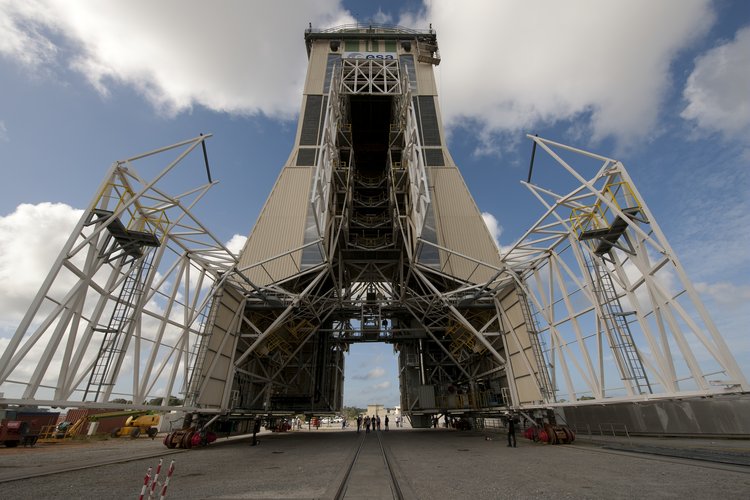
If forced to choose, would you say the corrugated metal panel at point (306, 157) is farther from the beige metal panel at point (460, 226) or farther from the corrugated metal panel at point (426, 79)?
the corrugated metal panel at point (426, 79)

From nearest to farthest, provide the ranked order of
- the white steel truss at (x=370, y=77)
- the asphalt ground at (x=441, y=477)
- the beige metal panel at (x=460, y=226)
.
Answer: the asphalt ground at (x=441, y=477)
the beige metal panel at (x=460, y=226)
the white steel truss at (x=370, y=77)

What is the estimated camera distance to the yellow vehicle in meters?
29.3

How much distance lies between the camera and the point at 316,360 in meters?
28.4

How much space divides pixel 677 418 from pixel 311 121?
3085 cm

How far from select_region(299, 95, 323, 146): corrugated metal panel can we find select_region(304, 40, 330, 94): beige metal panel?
117cm

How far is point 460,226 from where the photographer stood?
2242 cm

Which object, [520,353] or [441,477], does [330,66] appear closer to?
[520,353]

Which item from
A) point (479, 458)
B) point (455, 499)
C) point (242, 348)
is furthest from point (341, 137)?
point (455, 499)

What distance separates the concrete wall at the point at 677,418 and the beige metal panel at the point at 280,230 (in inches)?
770

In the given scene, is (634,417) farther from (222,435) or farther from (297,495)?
(222,435)

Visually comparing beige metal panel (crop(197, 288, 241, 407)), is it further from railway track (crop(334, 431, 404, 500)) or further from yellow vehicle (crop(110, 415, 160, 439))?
yellow vehicle (crop(110, 415, 160, 439))

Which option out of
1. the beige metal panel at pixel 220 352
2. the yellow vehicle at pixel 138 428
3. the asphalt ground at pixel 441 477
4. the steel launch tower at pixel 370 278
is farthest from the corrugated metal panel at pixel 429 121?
the yellow vehicle at pixel 138 428

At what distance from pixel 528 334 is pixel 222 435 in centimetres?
2384

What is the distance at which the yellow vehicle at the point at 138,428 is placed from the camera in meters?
29.3
